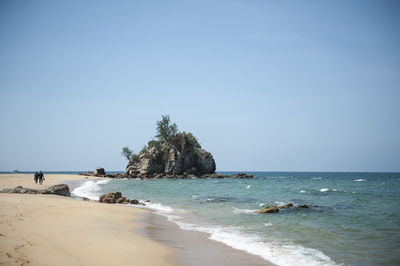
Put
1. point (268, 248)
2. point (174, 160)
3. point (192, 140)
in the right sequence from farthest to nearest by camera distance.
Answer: point (192, 140) < point (174, 160) < point (268, 248)

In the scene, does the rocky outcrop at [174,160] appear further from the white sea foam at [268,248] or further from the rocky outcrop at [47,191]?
the white sea foam at [268,248]

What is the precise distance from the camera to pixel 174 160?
90438 millimetres

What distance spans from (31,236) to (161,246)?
442 cm

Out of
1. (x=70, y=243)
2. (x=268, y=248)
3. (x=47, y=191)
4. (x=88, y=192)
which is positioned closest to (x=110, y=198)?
(x=47, y=191)

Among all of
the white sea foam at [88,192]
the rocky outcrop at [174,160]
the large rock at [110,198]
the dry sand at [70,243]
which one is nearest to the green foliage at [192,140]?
the rocky outcrop at [174,160]

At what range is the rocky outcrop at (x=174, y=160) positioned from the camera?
90.9m

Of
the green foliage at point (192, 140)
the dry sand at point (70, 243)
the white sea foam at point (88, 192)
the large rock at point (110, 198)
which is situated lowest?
the white sea foam at point (88, 192)

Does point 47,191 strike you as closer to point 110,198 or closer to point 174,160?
point 110,198

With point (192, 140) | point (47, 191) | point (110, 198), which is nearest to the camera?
point (110, 198)

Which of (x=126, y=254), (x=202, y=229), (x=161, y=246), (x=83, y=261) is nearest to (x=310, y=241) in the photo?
(x=202, y=229)

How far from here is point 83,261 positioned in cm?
758

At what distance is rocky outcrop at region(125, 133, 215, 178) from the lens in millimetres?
90938

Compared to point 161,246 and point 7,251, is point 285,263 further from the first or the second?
point 7,251

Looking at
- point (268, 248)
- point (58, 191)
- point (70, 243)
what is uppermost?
point (70, 243)
